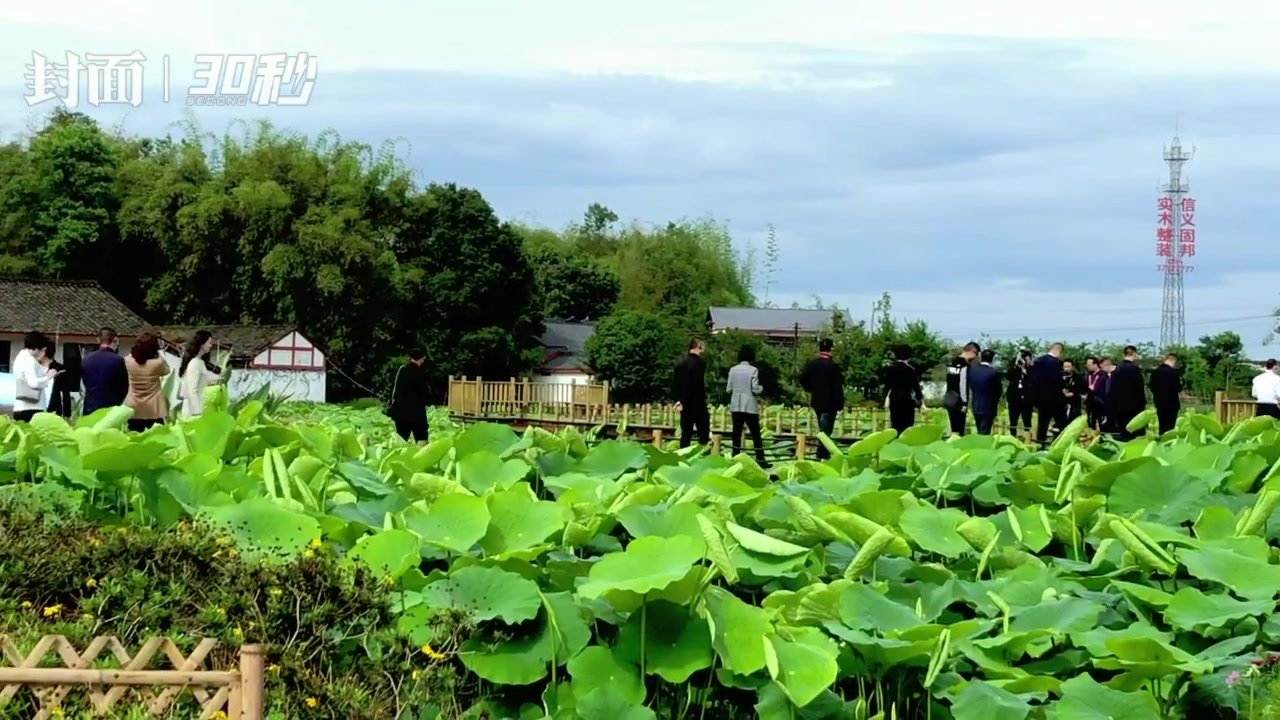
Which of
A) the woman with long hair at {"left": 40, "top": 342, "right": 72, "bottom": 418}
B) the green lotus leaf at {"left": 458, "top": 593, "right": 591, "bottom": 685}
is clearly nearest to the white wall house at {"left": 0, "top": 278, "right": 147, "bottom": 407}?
the woman with long hair at {"left": 40, "top": 342, "right": 72, "bottom": 418}

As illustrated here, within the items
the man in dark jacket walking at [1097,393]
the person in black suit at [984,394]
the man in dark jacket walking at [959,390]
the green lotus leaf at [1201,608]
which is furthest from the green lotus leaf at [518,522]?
the man in dark jacket walking at [1097,393]

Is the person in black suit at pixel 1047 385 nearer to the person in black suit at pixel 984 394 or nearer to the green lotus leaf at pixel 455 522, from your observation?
the person in black suit at pixel 984 394

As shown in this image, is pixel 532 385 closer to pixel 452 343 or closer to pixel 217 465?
pixel 452 343

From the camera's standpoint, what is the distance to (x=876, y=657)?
10.2ft

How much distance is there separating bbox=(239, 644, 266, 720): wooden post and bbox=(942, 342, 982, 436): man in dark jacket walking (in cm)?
1469

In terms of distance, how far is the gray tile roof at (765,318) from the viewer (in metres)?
69.8

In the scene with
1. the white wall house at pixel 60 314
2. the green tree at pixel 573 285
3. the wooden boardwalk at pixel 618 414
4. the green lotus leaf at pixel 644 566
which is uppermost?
the green tree at pixel 573 285

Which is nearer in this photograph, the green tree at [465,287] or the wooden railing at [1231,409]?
the wooden railing at [1231,409]

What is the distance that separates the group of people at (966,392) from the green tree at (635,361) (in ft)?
87.9

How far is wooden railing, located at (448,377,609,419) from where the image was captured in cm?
3325

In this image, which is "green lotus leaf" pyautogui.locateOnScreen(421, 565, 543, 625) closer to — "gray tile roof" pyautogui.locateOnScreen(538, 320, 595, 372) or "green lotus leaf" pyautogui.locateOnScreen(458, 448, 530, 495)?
"green lotus leaf" pyautogui.locateOnScreen(458, 448, 530, 495)

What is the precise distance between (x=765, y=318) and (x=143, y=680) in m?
69.9

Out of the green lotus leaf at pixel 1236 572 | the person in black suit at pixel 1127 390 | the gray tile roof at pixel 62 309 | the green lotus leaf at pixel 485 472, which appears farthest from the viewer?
the gray tile roof at pixel 62 309

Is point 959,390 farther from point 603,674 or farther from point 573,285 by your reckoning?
point 573,285
